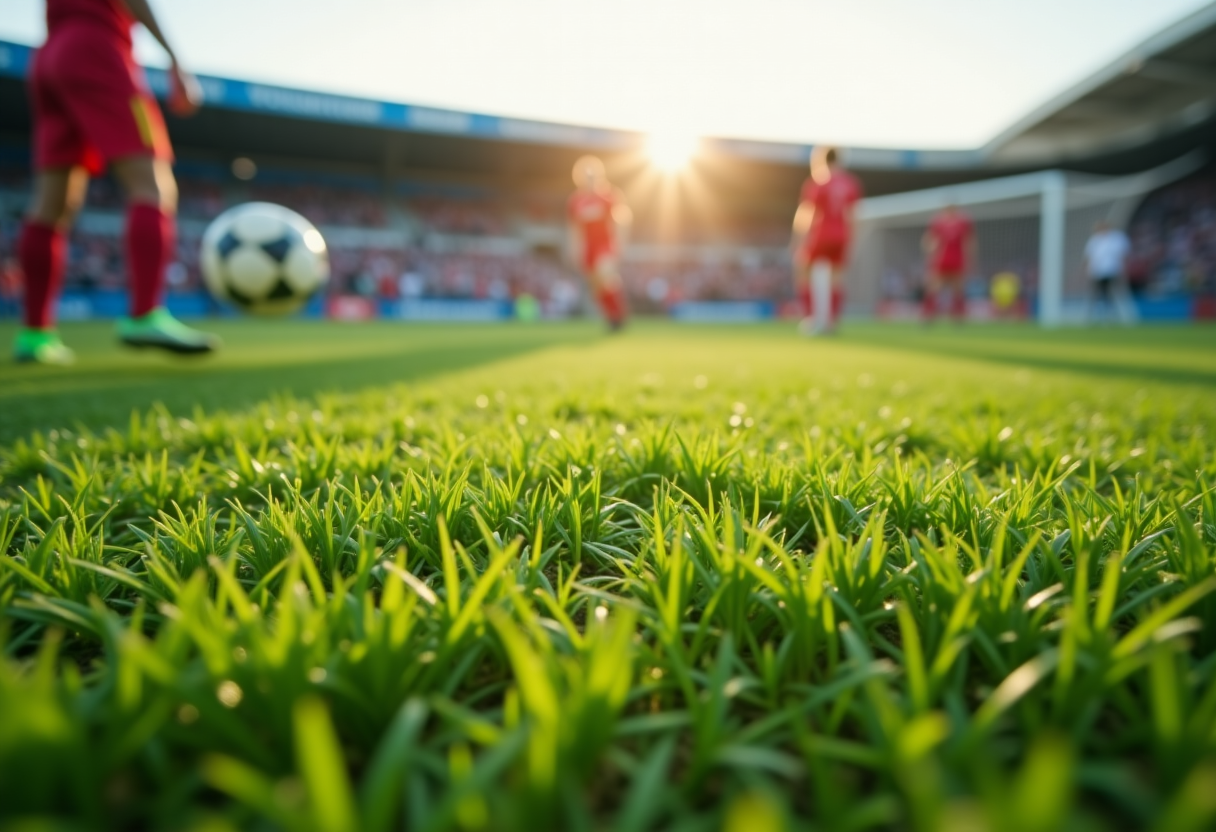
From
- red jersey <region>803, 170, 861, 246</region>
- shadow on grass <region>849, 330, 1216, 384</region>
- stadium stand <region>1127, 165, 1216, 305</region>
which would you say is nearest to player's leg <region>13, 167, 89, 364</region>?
shadow on grass <region>849, 330, 1216, 384</region>

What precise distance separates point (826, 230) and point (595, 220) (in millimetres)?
3480

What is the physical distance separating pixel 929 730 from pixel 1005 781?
16cm

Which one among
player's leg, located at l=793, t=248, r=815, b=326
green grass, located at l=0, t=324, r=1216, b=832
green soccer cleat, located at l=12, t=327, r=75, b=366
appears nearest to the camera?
green grass, located at l=0, t=324, r=1216, b=832

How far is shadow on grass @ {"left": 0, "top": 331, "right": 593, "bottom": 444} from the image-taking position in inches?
95.9

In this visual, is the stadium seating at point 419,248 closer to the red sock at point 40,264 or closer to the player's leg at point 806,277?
the player's leg at point 806,277

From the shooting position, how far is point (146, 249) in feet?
12.1

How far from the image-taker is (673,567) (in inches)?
28.5

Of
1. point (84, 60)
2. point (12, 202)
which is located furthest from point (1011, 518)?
point (12, 202)

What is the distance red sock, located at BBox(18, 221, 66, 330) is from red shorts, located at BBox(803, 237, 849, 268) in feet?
27.0

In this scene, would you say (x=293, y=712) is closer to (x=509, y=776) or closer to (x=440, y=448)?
(x=509, y=776)

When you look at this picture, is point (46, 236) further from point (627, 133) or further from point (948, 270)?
point (627, 133)

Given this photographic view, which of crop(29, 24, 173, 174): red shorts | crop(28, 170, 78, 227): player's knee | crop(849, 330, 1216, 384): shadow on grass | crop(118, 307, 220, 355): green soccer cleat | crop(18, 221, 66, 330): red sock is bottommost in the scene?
crop(849, 330, 1216, 384): shadow on grass

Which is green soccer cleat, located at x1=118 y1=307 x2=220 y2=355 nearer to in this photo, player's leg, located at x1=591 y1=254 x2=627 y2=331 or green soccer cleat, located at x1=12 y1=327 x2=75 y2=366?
green soccer cleat, located at x1=12 y1=327 x2=75 y2=366

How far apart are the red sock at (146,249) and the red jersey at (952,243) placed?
13767 mm
